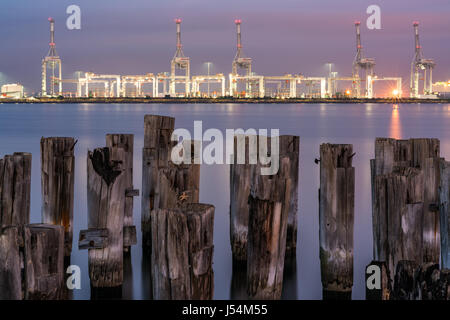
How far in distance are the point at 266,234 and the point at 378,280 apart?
108 cm

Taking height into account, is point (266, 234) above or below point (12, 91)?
below

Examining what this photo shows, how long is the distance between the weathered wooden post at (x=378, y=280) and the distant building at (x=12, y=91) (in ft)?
455

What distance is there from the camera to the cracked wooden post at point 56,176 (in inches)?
171

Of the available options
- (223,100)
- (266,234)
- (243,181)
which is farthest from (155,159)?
(223,100)

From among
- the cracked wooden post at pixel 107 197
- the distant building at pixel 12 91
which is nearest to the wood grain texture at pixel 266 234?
the cracked wooden post at pixel 107 197

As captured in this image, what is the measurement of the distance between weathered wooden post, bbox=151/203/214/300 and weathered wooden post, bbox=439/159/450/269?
5.25 feet

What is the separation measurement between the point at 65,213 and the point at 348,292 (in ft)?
6.36

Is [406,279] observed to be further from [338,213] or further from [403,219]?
[338,213]

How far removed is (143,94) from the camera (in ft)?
441

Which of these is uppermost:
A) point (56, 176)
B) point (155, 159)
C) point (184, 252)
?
point (155, 159)

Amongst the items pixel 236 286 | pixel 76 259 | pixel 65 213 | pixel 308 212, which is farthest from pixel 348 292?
pixel 308 212

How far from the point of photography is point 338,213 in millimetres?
3783

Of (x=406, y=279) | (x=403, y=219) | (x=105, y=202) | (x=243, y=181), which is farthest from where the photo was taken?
(x=243, y=181)

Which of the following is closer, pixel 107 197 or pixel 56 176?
pixel 107 197
